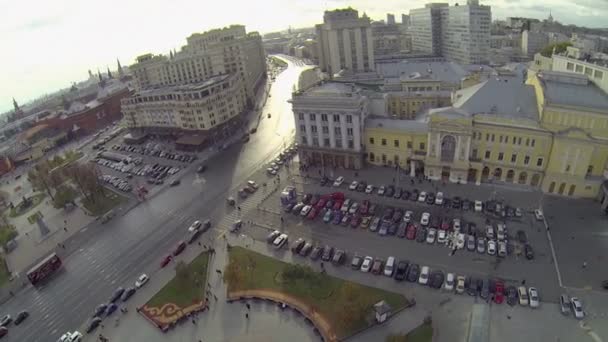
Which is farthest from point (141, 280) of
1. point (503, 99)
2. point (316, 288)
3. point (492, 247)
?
point (503, 99)

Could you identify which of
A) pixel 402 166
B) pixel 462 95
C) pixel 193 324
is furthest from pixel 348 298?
pixel 462 95

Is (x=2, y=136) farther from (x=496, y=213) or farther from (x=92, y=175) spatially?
(x=496, y=213)

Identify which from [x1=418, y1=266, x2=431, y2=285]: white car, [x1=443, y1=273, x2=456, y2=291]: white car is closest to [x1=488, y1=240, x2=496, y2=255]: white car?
[x1=443, y1=273, x2=456, y2=291]: white car

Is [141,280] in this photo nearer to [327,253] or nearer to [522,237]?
[327,253]

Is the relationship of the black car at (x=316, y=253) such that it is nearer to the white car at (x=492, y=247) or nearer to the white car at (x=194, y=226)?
the white car at (x=194, y=226)

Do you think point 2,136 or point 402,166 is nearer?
point 402,166

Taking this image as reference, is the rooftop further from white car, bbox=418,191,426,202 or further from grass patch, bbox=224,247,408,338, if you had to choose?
grass patch, bbox=224,247,408,338
